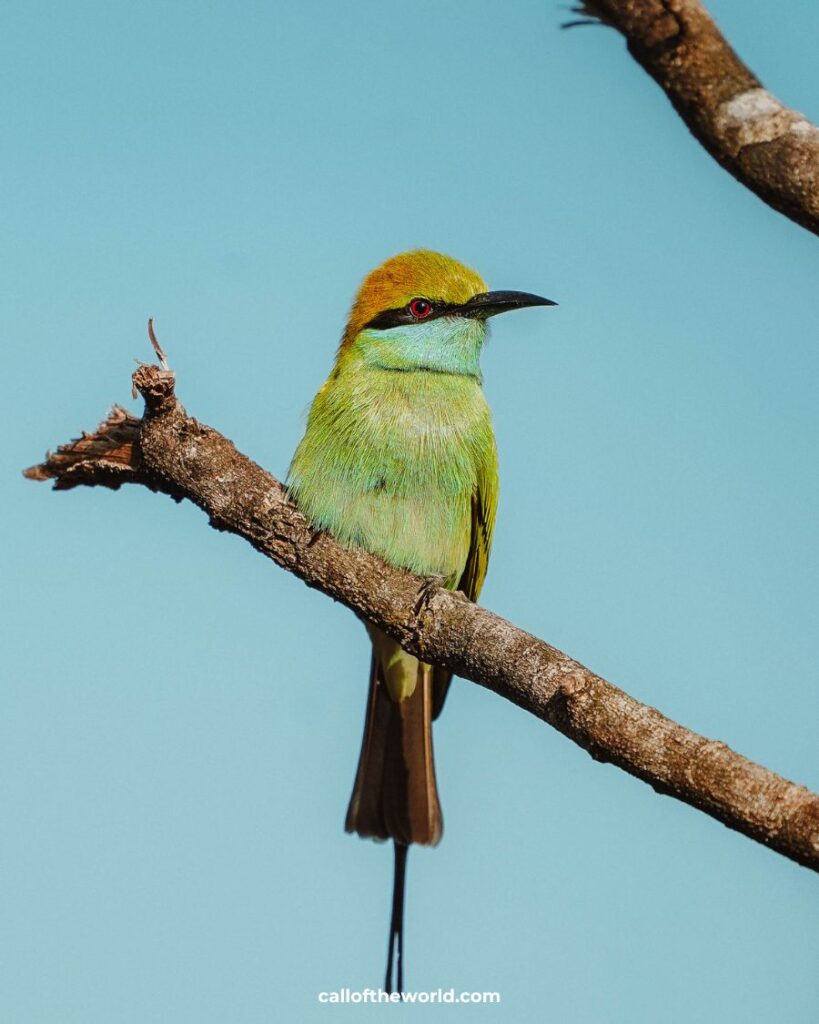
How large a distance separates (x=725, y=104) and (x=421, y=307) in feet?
9.25

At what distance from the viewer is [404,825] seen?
14.1 feet

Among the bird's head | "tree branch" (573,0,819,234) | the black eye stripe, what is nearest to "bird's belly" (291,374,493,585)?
the bird's head

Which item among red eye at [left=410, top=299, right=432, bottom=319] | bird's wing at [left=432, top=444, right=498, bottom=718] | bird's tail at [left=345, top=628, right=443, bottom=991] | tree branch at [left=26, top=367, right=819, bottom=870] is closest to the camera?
tree branch at [left=26, top=367, right=819, bottom=870]

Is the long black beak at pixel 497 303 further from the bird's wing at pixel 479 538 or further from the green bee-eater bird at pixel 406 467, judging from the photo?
the bird's wing at pixel 479 538

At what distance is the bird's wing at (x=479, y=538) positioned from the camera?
447cm

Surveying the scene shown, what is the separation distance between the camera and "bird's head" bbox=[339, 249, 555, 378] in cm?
459

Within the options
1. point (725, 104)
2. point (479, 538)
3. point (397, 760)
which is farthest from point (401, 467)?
point (725, 104)

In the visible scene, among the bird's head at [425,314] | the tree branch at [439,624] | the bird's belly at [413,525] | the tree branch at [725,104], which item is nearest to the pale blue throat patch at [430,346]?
the bird's head at [425,314]

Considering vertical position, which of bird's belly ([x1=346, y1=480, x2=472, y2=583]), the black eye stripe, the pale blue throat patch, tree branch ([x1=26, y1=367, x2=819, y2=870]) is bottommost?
tree branch ([x1=26, y1=367, x2=819, y2=870])

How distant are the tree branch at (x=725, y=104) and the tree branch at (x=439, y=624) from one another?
1.01 meters

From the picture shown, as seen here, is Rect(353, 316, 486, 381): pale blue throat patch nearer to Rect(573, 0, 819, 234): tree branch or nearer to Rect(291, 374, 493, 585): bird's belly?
Rect(291, 374, 493, 585): bird's belly

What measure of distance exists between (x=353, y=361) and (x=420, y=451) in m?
0.57

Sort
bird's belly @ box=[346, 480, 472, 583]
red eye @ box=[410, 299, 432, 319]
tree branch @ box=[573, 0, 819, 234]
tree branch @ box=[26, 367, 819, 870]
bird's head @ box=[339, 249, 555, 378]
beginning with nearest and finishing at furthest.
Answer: tree branch @ box=[573, 0, 819, 234]
tree branch @ box=[26, 367, 819, 870]
bird's belly @ box=[346, 480, 472, 583]
bird's head @ box=[339, 249, 555, 378]
red eye @ box=[410, 299, 432, 319]

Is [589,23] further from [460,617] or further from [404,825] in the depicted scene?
[404,825]
